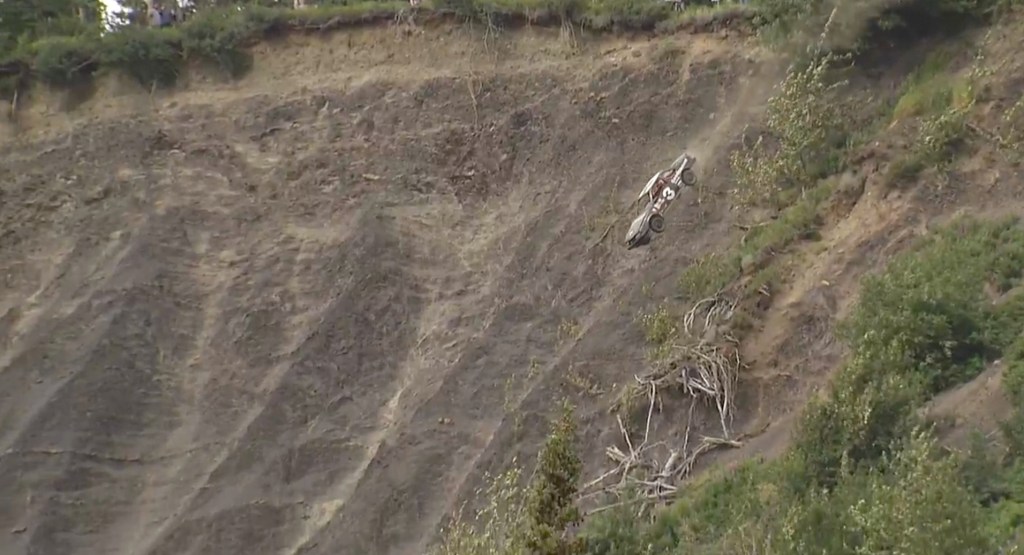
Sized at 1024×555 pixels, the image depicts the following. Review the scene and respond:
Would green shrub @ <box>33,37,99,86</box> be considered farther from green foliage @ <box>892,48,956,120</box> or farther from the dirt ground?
green foliage @ <box>892,48,956,120</box>

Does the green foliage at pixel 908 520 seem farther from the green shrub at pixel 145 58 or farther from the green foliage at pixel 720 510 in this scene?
the green shrub at pixel 145 58

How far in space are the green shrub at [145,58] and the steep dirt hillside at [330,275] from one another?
42cm

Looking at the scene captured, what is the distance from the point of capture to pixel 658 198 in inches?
701

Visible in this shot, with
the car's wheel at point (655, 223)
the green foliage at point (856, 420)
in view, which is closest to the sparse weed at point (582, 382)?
the car's wheel at point (655, 223)

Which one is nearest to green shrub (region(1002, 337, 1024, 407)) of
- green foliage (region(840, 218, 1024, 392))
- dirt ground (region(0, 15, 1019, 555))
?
green foliage (region(840, 218, 1024, 392))

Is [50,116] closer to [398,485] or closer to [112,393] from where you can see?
[112,393]

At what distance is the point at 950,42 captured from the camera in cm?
1830

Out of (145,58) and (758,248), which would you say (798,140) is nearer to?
(758,248)

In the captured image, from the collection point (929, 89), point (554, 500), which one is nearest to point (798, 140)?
point (929, 89)

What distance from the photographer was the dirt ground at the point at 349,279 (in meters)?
16.2

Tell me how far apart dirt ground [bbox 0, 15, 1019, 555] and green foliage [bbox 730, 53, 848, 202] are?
3.31 ft

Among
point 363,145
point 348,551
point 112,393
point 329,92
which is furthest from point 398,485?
point 329,92

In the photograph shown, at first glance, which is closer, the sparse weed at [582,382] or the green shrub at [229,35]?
the sparse weed at [582,382]

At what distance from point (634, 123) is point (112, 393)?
9.69 metres
